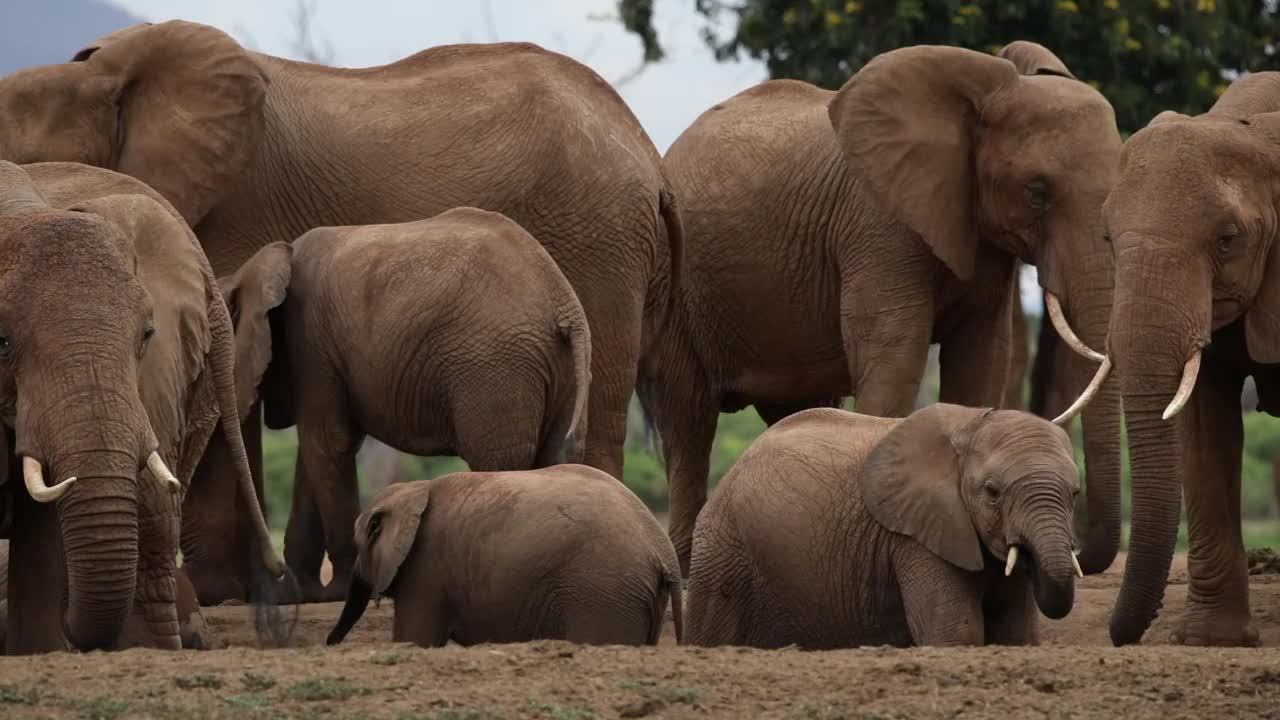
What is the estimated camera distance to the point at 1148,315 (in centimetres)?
851

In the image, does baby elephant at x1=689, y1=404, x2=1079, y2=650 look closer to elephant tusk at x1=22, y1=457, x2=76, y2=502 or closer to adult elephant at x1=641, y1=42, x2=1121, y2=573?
adult elephant at x1=641, y1=42, x2=1121, y2=573

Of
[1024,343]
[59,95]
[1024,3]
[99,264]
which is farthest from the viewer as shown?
[1024,3]

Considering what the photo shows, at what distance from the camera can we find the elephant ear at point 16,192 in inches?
300

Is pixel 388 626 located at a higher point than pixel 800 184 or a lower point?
lower

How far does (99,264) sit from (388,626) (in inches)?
108

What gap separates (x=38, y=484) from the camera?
7012 mm

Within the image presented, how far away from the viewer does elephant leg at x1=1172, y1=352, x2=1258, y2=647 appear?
30.4ft

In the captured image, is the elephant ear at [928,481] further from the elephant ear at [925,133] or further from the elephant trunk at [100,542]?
the elephant ear at [925,133]

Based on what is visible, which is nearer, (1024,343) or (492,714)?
(492,714)

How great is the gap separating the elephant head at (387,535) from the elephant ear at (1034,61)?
3.99 metres

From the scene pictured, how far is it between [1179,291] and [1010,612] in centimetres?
124

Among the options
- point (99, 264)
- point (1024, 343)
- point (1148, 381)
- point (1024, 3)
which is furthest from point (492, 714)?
point (1024, 3)

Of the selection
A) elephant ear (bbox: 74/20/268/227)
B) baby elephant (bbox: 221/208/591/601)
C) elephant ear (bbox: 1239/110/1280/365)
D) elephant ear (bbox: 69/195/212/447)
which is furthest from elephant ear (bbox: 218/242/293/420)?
elephant ear (bbox: 1239/110/1280/365)

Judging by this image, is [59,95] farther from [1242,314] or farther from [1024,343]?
[1024,343]
